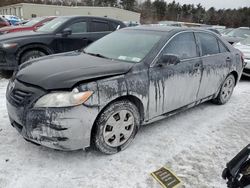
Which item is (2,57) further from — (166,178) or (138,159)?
(166,178)

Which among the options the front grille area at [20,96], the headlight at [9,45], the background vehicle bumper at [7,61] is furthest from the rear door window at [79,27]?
the front grille area at [20,96]

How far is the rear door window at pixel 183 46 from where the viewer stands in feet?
12.9

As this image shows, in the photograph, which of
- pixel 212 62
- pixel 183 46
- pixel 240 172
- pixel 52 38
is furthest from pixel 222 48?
pixel 52 38

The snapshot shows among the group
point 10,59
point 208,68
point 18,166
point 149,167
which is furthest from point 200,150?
point 10,59

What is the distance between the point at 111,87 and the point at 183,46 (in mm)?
1696

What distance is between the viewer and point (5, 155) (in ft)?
10.5

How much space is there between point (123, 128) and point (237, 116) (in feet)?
8.54

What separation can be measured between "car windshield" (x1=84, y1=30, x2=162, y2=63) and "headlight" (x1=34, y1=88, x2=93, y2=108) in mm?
1040

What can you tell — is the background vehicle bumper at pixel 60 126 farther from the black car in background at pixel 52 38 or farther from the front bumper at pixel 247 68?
the front bumper at pixel 247 68

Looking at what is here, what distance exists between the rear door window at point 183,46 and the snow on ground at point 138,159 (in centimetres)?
112

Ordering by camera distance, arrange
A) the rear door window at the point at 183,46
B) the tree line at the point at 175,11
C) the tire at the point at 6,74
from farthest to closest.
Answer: the tree line at the point at 175,11
the tire at the point at 6,74
the rear door window at the point at 183,46


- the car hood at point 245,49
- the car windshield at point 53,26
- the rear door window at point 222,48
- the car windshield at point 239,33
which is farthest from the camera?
the car windshield at point 239,33

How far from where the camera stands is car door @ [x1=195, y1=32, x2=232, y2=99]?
15.0 feet

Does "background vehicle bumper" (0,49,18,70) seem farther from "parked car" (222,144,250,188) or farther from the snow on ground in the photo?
"parked car" (222,144,250,188)
